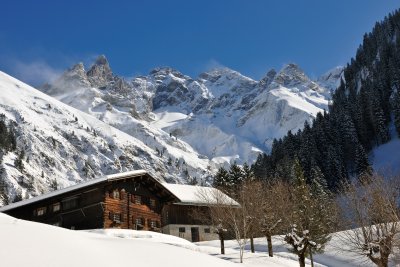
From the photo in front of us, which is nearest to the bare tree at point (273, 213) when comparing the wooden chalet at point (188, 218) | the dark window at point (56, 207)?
the wooden chalet at point (188, 218)

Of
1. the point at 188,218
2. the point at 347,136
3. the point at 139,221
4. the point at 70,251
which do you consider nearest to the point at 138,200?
the point at 139,221

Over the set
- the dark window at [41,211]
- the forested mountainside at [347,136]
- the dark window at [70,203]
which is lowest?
the dark window at [41,211]

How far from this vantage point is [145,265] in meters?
19.2

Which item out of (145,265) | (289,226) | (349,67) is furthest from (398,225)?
(349,67)

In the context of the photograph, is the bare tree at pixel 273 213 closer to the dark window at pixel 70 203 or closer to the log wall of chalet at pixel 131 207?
the log wall of chalet at pixel 131 207

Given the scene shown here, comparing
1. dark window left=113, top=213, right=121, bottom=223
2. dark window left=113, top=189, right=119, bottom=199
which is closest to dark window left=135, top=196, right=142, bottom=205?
dark window left=113, top=189, right=119, bottom=199

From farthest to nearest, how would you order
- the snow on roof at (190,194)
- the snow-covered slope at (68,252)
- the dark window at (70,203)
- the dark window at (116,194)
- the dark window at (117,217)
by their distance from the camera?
the snow on roof at (190,194), the dark window at (116,194), the dark window at (117,217), the dark window at (70,203), the snow-covered slope at (68,252)

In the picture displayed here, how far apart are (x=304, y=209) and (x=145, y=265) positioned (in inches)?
1159

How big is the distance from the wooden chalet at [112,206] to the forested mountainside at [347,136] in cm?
4517

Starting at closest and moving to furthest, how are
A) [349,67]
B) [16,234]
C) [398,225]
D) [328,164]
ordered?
[16,234], [398,225], [328,164], [349,67]

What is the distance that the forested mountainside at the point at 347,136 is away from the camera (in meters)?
116

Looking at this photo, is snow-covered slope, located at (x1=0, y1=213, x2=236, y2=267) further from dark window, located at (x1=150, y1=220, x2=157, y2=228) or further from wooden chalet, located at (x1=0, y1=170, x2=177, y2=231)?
dark window, located at (x1=150, y1=220, x2=157, y2=228)

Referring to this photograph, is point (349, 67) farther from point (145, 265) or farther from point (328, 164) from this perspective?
point (145, 265)

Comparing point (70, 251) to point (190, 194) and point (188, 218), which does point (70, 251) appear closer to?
point (188, 218)
